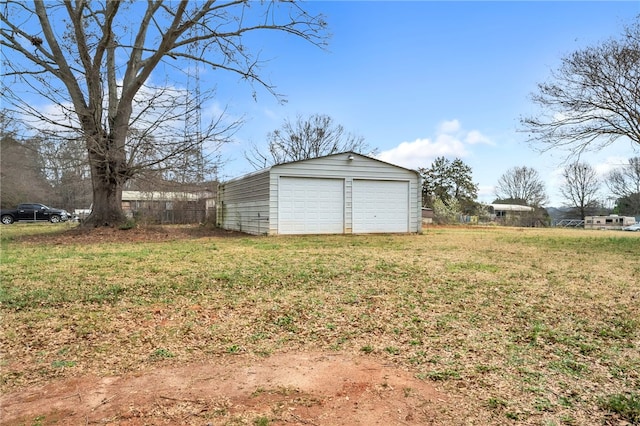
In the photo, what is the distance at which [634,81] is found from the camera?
1038 centimetres

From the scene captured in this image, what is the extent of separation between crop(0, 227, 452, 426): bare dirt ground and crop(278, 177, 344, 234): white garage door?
9.86 meters

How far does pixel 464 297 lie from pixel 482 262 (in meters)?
2.69

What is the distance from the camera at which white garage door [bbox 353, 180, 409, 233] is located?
13492 millimetres

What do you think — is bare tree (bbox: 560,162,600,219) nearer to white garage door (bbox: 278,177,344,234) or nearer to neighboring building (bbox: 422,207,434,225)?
neighboring building (bbox: 422,207,434,225)

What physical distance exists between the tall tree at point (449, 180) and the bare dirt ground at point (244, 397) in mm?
37161

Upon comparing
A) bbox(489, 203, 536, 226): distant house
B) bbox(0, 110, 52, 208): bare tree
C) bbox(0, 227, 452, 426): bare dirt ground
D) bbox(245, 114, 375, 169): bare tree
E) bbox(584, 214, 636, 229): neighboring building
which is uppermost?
bbox(245, 114, 375, 169): bare tree

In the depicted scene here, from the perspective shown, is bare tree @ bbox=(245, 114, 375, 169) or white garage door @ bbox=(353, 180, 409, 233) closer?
white garage door @ bbox=(353, 180, 409, 233)

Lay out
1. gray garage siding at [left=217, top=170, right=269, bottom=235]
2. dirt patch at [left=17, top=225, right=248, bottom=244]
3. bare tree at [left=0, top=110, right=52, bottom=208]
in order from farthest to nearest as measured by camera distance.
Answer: bare tree at [left=0, top=110, right=52, bottom=208], gray garage siding at [left=217, top=170, right=269, bottom=235], dirt patch at [left=17, top=225, right=248, bottom=244]

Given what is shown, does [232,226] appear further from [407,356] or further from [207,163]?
[407,356]

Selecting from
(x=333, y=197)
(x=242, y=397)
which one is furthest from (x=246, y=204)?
(x=242, y=397)

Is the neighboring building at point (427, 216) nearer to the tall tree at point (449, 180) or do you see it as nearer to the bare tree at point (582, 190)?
the tall tree at point (449, 180)

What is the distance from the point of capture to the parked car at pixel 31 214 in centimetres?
2245

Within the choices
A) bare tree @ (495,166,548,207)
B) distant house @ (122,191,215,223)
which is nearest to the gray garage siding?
distant house @ (122,191,215,223)

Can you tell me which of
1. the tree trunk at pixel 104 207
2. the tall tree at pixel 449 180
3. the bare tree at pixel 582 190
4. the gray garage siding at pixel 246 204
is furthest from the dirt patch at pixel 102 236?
the bare tree at pixel 582 190
